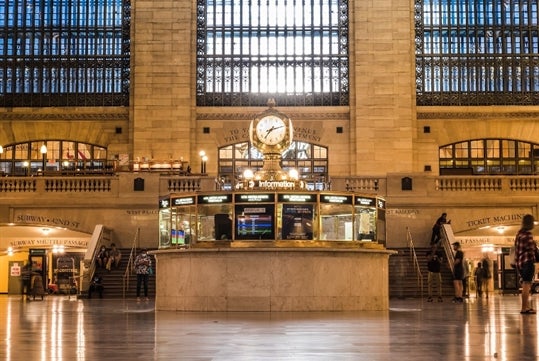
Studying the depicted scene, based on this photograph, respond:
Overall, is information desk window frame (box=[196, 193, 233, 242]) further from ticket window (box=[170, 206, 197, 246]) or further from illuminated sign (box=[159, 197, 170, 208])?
illuminated sign (box=[159, 197, 170, 208])

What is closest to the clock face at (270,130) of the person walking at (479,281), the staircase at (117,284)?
the staircase at (117,284)

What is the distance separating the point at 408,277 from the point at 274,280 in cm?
1465

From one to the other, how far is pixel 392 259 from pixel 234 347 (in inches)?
1018

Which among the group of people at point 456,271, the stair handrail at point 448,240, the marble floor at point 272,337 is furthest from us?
the stair handrail at point 448,240

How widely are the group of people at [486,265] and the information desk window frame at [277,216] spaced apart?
417 cm

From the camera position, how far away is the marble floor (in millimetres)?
11916

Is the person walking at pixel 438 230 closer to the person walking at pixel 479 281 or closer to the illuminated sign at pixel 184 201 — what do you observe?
the person walking at pixel 479 281

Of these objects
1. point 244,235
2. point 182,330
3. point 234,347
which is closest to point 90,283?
point 244,235

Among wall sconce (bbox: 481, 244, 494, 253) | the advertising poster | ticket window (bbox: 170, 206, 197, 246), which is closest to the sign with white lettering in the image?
the advertising poster

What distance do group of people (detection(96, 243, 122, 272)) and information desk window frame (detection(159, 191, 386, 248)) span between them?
44.0 feet

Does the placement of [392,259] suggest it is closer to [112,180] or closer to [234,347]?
[112,180]

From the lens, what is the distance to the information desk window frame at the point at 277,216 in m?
23.7

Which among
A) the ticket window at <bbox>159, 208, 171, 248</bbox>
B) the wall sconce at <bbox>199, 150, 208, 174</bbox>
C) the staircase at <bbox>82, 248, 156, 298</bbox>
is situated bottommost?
the staircase at <bbox>82, 248, 156, 298</bbox>

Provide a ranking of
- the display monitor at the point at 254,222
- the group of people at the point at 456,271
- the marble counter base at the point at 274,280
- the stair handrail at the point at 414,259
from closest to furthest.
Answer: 1. the marble counter base at the point at 274,280
2. the display monitor at the point at 254,222
3. the group of people at the point at 456,271
4. the stair handrail at the point at 414,259
